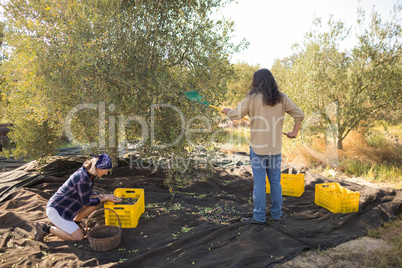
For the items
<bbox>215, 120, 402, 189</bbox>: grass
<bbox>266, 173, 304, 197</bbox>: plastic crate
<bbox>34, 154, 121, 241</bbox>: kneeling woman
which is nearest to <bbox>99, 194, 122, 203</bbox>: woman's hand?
<bbox>34, 154, 121, 241</bbox>: kneeling woman

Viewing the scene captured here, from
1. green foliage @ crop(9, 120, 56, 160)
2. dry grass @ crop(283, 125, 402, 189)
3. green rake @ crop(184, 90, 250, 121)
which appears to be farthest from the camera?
dry grass @ crop(283, 125, 402, 189)

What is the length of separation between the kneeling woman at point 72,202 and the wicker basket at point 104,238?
0.28 meters

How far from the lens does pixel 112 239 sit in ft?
10.7

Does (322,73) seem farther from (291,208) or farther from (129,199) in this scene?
(129,199)

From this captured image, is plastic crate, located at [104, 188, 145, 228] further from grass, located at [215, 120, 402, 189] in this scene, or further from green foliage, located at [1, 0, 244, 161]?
grass, located at [215, 120, 402, 189]

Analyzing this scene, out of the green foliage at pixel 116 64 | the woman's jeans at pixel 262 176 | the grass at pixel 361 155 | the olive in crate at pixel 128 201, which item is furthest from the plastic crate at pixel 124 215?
the grass at pixel 361 155

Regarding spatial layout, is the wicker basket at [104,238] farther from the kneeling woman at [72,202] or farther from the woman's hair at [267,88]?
the woman's hair at [267,88]

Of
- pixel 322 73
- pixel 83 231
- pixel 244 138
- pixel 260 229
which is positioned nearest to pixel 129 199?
pixel 83 231

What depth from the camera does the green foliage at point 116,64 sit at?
14.1ft

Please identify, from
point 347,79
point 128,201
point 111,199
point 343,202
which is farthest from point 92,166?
point 347,79

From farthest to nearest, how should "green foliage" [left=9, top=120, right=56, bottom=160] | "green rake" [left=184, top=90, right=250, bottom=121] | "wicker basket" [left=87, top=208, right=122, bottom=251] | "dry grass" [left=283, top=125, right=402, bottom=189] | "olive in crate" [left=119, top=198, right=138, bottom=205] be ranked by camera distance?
"dry grass" [left=283, top=125, right=402, bottom=189]
"green foliage" [left=9, top=120, right=56, bottom=160]
"green rake" [left=184, top=90, right=250, bottom=121]
"olive in crate" [left=119, top=198, right=138, bottom=205]
"wicker basket" [left=87, top=208, right=122, bottom=251]

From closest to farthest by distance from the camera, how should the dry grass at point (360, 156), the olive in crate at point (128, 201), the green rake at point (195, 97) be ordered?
the olive in crate at point (128, 201) < the green rake at point (195, 97) < the dry grass at point (360, 156)

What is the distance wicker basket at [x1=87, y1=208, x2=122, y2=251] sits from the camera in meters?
3.22

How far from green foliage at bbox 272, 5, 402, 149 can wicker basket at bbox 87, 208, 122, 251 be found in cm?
633
